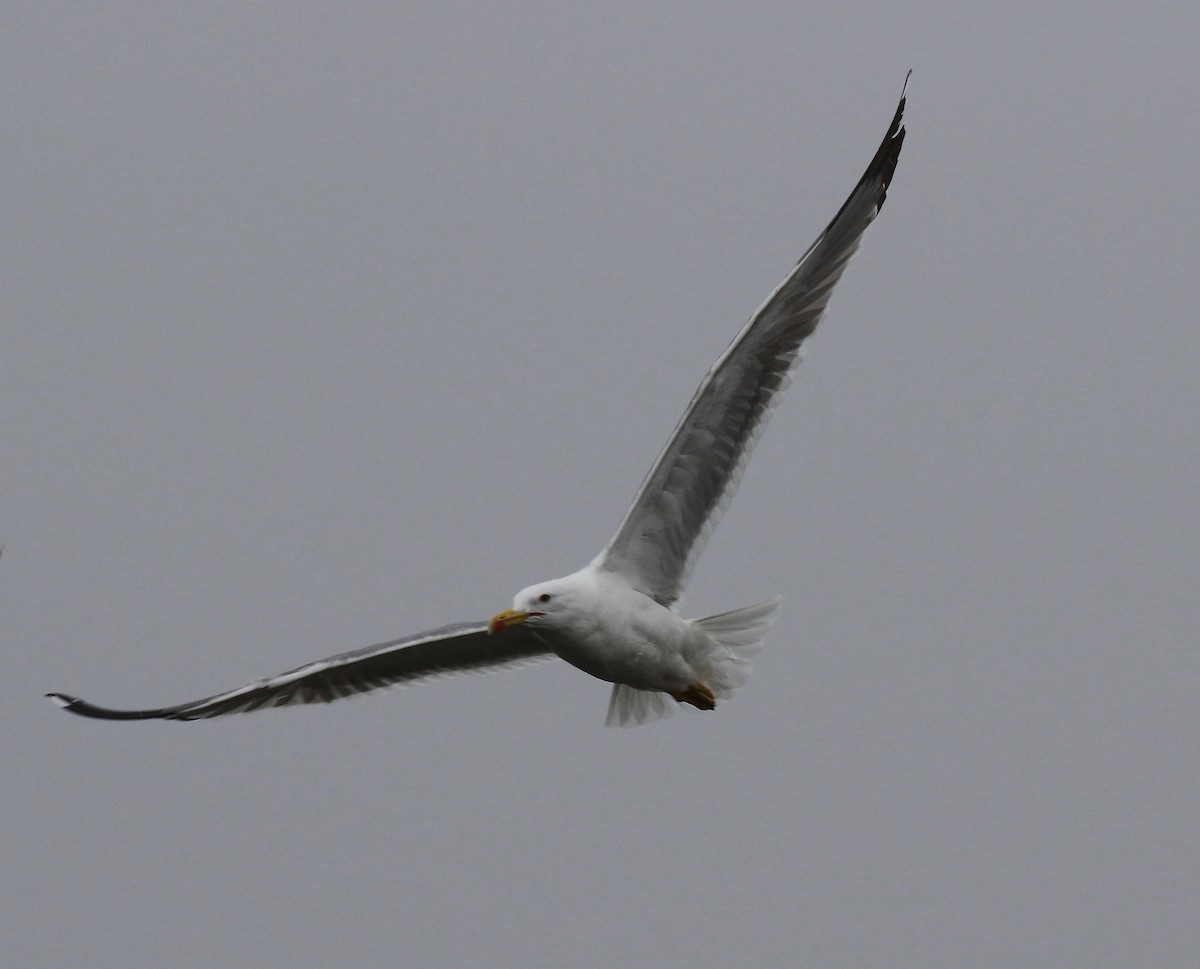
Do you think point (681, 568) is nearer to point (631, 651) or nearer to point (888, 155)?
point (631, 651)

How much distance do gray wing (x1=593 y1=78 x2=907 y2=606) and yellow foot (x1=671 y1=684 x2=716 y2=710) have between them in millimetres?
601

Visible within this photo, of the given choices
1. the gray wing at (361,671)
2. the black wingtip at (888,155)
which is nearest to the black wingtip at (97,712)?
the gray wing at (361,671)

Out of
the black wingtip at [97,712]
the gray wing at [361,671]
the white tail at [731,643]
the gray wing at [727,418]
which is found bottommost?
the black wingtip at [97,712]

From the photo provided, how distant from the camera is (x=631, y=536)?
9359 mm

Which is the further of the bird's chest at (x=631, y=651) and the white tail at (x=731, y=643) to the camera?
the white tail at (x=731, y=643)

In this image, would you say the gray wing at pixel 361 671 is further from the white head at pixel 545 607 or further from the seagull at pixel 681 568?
the white head at pixel 545 607

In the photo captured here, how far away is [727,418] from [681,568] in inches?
36.2

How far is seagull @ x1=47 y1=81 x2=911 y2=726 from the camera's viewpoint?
8953mm

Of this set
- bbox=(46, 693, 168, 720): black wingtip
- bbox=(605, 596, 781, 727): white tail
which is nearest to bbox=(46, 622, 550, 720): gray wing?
bbox=(46, 693, 168, 720): black wingtip

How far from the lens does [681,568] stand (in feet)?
31.4

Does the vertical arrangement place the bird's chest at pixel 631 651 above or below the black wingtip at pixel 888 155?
below

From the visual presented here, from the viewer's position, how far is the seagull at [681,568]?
29.4 ft

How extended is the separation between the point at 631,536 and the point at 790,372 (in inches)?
48.5

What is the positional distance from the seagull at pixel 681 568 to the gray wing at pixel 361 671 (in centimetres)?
1
